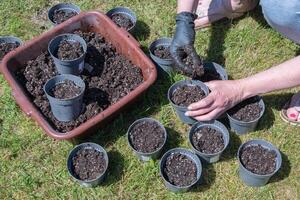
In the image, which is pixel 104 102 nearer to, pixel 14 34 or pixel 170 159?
pixel 170 159

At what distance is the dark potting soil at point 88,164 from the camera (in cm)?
270

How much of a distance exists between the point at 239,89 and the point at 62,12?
1.59 meters

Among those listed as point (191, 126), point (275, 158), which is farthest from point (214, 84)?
point (275, 158)

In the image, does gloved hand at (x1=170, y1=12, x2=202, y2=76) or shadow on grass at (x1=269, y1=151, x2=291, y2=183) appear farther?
gloved hand at (x1=170, y1=12, x2=202, y2=76)

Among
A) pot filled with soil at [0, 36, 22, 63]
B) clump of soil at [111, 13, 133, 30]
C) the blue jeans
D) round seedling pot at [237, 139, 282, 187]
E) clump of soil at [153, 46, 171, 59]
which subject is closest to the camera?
the blue jeans

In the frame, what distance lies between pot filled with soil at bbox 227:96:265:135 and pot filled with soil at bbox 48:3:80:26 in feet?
4.84

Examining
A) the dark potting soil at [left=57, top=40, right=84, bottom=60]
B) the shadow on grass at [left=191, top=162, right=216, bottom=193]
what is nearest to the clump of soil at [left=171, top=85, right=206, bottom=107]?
the shadow on grass at [left=191, top=162, right=216, bottom=193]

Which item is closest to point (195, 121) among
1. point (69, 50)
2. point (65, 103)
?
point (65, 103)

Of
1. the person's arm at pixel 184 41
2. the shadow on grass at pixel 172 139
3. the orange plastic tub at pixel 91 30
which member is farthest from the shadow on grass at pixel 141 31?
the shadow on grass at pixel 172 139

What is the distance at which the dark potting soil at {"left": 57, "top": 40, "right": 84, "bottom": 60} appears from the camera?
2951 millimetres

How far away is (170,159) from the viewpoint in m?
2.76

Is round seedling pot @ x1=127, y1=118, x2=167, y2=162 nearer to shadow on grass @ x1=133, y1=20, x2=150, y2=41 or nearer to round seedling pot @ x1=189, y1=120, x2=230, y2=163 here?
round seedling pot @ x1=189, y1=120, x2=230, y2=163

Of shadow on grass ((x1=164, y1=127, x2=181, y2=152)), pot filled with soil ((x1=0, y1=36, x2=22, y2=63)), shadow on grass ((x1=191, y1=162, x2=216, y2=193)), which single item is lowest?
shadow on grass ((x1=191, y1=162, x2=216, y2=193))

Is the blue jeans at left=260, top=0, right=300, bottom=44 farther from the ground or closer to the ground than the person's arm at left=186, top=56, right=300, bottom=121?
farther from the ground
